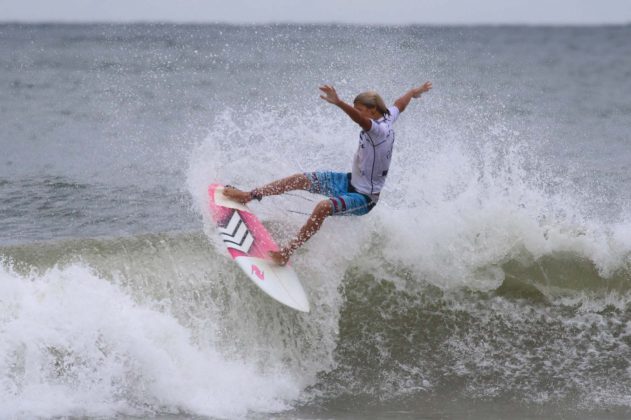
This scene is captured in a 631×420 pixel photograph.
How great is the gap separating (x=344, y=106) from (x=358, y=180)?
1.09 meters

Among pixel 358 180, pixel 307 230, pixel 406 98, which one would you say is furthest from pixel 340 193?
pixel 406 98

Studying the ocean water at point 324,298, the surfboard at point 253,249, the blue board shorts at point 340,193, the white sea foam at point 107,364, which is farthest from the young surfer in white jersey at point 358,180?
the white sea foam at point 107,364

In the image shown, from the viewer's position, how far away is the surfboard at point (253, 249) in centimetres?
770

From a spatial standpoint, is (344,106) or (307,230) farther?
(307,230)

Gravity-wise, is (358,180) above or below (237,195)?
above

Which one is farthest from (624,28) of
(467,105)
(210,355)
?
(210,355)

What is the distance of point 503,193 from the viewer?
9.54m

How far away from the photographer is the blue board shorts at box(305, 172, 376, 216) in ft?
25.6

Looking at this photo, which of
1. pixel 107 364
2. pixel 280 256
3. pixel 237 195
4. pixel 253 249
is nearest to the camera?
pixel 107 364

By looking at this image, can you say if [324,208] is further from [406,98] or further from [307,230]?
[406,98]

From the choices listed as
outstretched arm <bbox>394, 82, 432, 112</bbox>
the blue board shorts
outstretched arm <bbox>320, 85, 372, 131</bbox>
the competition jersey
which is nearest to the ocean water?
the blue board shorts

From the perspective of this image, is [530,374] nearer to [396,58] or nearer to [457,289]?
[457,289]

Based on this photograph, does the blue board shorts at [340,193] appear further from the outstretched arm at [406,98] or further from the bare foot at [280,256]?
the outstretched arm at [406,98]

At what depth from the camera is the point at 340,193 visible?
801cm
